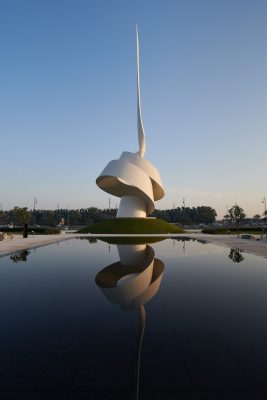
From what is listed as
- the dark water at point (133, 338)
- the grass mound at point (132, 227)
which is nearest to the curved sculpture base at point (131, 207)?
the grass mound at point (132, 227)

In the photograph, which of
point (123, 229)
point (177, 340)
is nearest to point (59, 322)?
point (177, 340)

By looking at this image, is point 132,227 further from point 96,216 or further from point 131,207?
point 96,216

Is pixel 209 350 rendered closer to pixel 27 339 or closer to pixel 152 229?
pixel 27 339

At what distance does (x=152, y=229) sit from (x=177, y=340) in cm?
3749

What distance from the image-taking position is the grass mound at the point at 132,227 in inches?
1622

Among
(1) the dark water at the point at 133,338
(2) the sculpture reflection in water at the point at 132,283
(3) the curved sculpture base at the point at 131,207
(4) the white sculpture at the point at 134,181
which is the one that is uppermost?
(4) the white sculpture at the point at 134,181

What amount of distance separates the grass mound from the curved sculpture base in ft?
5.27

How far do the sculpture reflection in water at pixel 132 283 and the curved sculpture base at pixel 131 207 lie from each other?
33298 millimetres

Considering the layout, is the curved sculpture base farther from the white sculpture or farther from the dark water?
the dark water

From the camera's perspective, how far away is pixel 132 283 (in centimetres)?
865

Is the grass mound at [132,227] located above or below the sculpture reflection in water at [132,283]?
above

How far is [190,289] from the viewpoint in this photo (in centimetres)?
830

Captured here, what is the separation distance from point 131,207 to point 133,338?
41492 millimetres

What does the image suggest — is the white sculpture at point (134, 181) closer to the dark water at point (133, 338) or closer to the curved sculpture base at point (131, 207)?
the curved sculpture base at point (131, 207)
